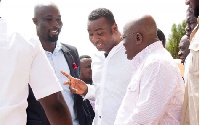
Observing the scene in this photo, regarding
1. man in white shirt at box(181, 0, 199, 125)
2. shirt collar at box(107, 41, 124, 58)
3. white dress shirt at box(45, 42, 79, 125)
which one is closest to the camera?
man in white shirt at box(181, 0, 199, 125)

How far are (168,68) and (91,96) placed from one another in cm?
134

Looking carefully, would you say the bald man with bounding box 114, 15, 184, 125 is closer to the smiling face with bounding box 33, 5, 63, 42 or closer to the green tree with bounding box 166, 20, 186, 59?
the smiling face with bounding box 33, 5, 63, 42

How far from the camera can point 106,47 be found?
3.46 metres

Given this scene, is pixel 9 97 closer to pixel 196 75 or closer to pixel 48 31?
pixel 196 75

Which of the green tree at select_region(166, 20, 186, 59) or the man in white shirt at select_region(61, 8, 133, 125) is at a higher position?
the man in white shirt at select_region(61, 8, 133, 125)

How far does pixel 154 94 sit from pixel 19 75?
0.86 m

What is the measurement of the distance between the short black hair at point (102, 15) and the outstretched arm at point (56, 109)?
1.46 meters

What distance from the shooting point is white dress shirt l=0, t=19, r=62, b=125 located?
6.57 ft

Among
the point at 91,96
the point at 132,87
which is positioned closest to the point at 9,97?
the point at 132,87

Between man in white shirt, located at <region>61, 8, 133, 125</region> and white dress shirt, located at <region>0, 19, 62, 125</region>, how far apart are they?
1.28 metres

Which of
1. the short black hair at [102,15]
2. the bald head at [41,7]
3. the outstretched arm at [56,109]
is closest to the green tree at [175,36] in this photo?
the bald head at [41,7]

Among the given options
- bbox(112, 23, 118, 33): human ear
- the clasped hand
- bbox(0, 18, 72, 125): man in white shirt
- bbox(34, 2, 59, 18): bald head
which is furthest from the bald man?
bbox(34, 2, 59, 18): bald head

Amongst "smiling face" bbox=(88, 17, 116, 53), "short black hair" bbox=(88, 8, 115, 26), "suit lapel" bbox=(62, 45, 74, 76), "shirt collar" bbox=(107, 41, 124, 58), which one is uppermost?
"short black hair" bbox=(88, 8, 115, 26)

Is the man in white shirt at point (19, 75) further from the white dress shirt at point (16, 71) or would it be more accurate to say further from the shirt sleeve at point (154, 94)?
the shirt sleeve at point (154, 94)
